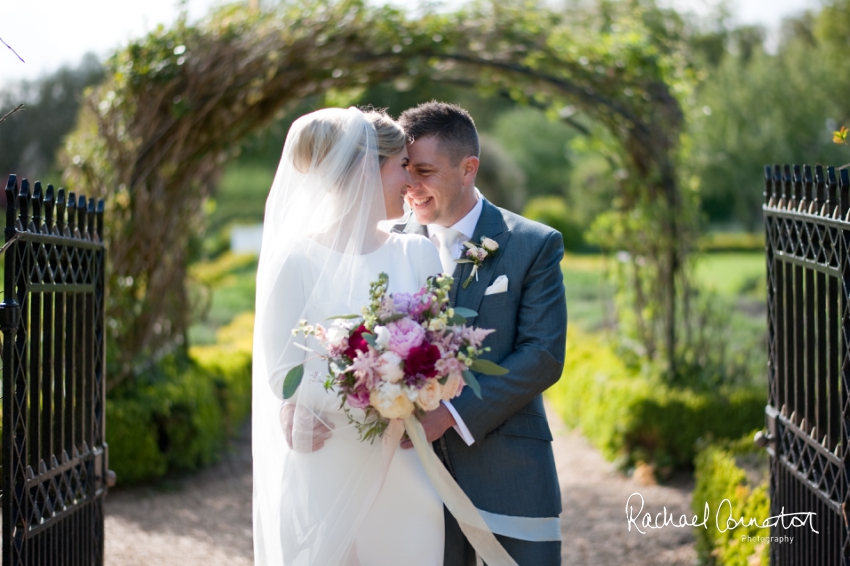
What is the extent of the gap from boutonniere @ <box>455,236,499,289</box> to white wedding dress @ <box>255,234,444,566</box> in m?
0.25

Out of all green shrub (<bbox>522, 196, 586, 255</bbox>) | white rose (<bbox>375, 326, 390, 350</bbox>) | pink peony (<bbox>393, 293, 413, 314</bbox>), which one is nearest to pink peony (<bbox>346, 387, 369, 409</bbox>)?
white rose (<bbox>375, 326, 390, 350</bbox>)

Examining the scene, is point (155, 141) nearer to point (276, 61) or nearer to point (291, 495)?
point (276, 61)

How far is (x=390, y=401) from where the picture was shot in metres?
2.19

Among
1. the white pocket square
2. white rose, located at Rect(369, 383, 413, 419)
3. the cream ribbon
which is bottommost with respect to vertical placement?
the cream ribbon

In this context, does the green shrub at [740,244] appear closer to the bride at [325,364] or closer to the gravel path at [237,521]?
the gravel path at [237,521]

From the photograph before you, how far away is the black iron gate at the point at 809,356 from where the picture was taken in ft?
8.98

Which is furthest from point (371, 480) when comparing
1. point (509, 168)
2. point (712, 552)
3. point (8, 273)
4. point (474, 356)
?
point (509, 168)

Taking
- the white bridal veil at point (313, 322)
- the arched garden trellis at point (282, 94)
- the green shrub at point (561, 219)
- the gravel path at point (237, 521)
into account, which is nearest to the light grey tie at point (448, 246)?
the white bridal veil at point (313, 322)

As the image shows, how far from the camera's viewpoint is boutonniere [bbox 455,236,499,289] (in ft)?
9.09

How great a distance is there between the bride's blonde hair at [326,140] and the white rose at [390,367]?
74cm

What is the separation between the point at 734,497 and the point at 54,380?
3.34 meters

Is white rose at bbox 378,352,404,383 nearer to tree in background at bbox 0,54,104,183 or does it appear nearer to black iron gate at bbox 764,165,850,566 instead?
black iron gate at bbox 764,165,850,566

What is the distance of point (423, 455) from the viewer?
2.52 metres

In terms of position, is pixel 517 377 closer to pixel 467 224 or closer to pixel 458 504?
pixel 458 504
